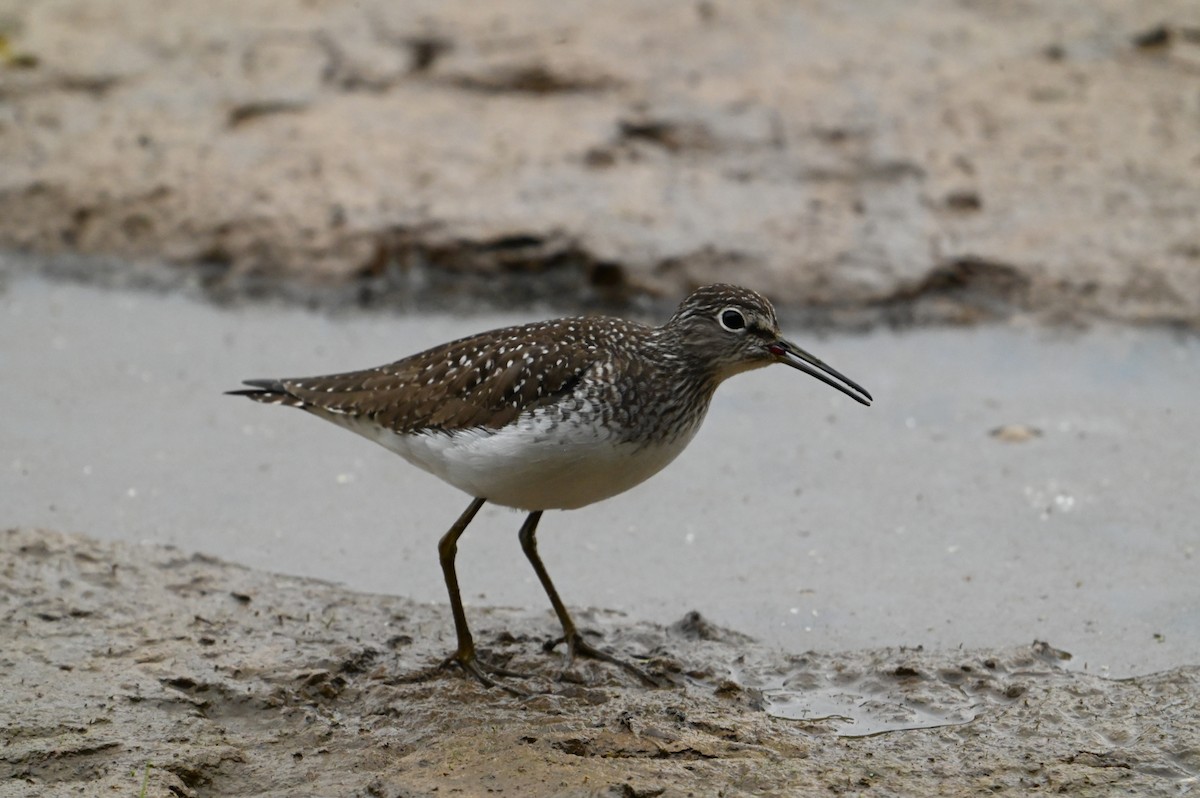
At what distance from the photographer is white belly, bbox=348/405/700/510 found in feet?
18.4

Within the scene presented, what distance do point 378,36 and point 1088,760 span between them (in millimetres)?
7836

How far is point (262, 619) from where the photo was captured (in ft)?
20.2

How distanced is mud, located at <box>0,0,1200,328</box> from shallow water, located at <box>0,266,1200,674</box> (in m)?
0.47

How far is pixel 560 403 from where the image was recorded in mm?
5699

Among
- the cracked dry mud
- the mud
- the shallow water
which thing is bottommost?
the cracked dry mud

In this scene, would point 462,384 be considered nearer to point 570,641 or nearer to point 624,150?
point 570,641

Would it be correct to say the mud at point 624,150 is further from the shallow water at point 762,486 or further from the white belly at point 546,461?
the white belly at point 546,461

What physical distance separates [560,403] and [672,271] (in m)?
3.71

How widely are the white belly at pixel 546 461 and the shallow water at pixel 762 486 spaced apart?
3.20ft

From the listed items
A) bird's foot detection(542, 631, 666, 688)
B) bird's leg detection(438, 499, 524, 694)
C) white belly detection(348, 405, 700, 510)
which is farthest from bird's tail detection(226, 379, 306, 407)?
bird's foot detection(542, 631, 666, 688)

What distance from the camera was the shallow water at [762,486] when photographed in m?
6.55

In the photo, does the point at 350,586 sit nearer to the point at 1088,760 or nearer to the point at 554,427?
the point at 554,427

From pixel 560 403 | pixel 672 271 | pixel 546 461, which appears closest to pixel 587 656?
pixel 546 461

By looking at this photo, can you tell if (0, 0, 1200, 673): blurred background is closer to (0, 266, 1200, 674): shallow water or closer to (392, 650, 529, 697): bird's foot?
(0, 266, 1200, 674): shallow water
